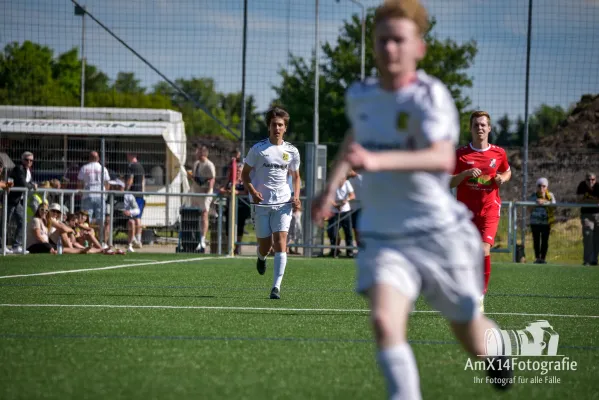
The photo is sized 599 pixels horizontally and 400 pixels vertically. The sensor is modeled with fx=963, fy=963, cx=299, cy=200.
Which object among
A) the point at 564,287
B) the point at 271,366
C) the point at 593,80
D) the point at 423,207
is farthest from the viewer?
the point at 593,80

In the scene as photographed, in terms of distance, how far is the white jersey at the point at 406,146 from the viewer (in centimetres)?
460

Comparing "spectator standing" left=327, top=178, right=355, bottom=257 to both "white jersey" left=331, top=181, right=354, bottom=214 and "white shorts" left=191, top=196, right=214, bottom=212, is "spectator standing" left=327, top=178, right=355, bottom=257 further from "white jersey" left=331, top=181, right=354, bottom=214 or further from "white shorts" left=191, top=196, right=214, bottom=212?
"white shorts" left=191, top=196, right=214, bottom=212

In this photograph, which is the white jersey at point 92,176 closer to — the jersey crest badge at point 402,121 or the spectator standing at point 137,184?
the spectator standing at point 137,184

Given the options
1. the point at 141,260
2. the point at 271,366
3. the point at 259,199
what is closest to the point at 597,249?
the point at 141,260

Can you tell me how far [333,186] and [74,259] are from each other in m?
15.3

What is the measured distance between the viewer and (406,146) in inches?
185

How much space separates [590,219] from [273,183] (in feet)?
39.5

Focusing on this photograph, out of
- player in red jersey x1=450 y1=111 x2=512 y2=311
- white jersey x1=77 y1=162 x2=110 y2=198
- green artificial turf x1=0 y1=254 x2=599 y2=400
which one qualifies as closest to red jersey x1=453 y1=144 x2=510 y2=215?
player in red jersey x1=450 y1=111 x2=512 y2=311

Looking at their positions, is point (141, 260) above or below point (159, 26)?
below

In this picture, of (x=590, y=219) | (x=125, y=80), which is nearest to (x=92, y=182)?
(x=125, y=80)

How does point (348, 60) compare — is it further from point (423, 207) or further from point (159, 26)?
point (423, 207)

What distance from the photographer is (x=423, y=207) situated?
4.61 meters

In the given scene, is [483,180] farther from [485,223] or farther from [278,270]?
[278,270]

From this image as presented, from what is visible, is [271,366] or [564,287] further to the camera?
[564,287]
